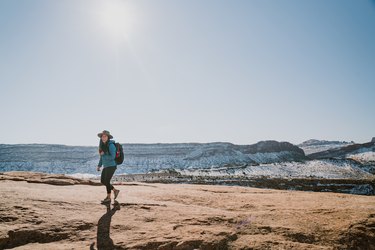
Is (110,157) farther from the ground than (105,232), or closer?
farther from the ground

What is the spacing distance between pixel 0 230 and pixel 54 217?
3.24ft

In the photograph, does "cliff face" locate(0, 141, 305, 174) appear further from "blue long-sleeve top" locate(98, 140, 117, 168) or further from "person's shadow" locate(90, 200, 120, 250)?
"person's shadow" locate(90, 200, 120, 250)

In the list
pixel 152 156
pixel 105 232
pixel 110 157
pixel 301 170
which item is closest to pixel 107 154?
pixel 110 157

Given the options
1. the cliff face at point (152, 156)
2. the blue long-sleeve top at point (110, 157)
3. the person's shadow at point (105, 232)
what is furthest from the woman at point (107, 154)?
the cliff face at point (152, 156)

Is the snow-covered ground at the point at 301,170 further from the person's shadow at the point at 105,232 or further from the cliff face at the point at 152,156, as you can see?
the person's shadow at the point at 105,232

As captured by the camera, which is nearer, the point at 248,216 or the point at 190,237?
the point at 190,237

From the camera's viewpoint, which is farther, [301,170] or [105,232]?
[301,170]

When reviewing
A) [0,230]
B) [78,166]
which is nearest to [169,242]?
[0,230]

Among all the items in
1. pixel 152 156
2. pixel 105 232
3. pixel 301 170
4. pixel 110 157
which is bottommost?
pixel 301 170

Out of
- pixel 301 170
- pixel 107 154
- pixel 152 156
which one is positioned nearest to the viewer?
pixel 107 154

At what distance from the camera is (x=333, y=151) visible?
3371 inches

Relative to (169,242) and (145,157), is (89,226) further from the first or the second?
(145,157)

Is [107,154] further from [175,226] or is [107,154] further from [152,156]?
[152,156]

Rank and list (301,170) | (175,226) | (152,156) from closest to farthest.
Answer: (175,226)
(301,170)
(152,156)
